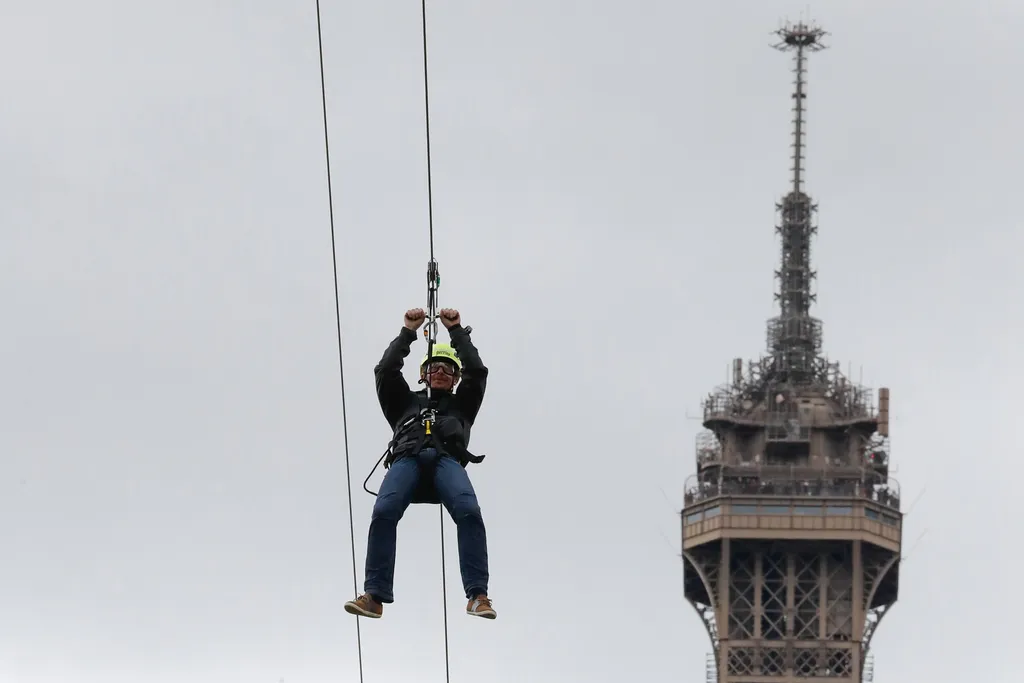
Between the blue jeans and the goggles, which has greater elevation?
the goggles

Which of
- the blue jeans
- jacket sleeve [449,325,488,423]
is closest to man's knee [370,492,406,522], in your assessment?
the blue jeans

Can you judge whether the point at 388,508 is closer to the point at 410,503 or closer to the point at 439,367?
the point at 410,503

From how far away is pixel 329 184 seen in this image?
52.2 metres

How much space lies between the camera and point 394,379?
51.4 m

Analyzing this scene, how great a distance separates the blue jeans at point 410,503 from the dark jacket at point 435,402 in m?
0.20

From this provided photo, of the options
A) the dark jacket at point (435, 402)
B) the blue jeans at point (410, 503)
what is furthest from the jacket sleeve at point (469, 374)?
the blue jeans at point (410, 503)

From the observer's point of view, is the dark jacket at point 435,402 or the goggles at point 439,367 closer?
the dark jacket at point 435,402

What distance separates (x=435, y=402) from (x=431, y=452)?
102 cm

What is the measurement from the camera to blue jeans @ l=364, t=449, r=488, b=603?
165 feet

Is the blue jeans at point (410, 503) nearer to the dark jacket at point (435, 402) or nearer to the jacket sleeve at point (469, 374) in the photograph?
the dark jacket at point (435, 402)

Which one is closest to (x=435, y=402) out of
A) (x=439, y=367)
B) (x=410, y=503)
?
(x=439, y=367)

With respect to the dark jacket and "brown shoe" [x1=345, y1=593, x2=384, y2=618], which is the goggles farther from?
"brown shoe" [x1=345, y1=593, x2=384, y2=618]

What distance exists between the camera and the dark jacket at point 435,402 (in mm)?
50969

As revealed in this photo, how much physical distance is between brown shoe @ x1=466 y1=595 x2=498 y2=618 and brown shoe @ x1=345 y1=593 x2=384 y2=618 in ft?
4.01
